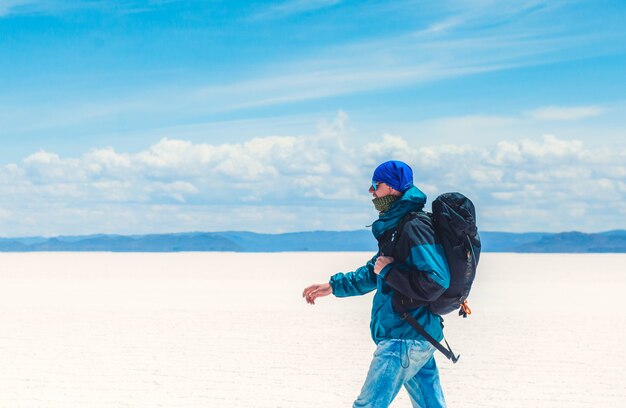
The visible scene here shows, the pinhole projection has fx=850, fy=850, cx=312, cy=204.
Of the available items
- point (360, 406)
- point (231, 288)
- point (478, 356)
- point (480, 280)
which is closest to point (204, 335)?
point (478, 356)

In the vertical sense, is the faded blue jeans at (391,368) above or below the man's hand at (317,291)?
below

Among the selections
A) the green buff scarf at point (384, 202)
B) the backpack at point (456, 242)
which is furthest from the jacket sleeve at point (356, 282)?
the backpack at point (456, 242)

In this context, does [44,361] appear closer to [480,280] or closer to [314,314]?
[314,314]

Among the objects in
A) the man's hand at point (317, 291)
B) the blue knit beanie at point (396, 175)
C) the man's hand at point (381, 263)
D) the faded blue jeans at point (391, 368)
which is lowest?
the faded blue jeans at point (391, 368)

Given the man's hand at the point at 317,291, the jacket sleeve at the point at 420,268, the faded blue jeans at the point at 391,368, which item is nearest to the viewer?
the jacket sleeve at the point at 420,268

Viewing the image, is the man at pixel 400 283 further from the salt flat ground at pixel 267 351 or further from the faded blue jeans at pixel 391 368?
the salt flat ground at pixel 267 351

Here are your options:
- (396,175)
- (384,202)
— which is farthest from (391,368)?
(396,175)

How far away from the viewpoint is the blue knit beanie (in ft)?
12.7

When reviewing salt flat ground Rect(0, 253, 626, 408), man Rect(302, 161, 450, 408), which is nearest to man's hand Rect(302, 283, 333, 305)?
man Rect(302, 161, 450, 408)

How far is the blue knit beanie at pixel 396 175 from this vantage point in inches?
152

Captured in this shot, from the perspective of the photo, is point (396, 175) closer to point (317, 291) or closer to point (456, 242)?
point (456, 242)

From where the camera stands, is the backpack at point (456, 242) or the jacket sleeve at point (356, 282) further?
the jacket sleeve at point (356, 282)

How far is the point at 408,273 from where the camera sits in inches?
145

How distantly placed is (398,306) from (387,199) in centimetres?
49
